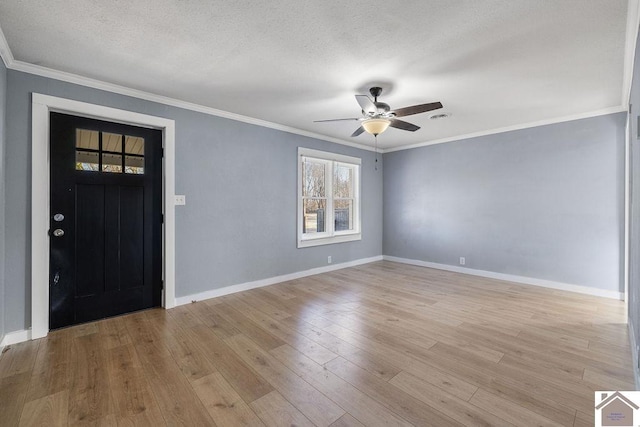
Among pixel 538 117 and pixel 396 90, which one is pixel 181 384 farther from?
pixel 538 117

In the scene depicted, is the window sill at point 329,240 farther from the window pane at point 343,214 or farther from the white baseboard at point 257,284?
the white baseboard at point 257,284

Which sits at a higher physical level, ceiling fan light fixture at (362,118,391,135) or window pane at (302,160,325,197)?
ceiling fan light fixture at (362,118,391,135)

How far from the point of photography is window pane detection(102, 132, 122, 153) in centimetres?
304

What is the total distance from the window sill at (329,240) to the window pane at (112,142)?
2.82 m

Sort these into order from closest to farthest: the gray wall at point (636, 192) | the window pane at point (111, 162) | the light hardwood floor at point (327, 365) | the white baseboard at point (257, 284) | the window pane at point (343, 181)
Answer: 1. the light hardwood floor at point (327, 365)
2. the gray wall at point (636, 192)
3. the window pane at point (111, 162)
4. the white baseboard at point (257, 284)
5. the window pane at point (343, 181)

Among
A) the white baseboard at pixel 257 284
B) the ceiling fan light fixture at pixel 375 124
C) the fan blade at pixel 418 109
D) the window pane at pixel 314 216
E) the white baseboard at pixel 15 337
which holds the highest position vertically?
the fan blade at pixel 418 109

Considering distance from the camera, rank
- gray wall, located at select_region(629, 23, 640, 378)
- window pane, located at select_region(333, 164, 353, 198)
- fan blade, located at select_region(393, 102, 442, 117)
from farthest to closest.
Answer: window pane, located at select_region(333, 164, 353, 198)
fan blade, located at select_region(393, 102, 442, 117)
gray wall, located at select_region(629, 23, 640, 378)

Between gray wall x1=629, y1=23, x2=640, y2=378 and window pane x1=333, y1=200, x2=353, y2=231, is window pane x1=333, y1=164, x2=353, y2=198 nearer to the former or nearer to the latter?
window pane x1=333, y1=200, x2=353, y2=231

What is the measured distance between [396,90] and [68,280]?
3971 mm

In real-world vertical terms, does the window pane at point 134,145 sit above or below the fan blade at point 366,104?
below

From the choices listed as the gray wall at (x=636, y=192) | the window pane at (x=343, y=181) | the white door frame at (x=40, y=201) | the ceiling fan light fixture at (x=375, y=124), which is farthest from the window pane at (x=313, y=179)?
the gray wall at (x=636, y=192)

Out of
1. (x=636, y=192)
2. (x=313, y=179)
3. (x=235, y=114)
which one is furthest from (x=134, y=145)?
(x=636, y=192)

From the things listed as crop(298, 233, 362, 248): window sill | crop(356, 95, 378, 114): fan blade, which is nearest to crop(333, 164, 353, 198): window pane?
crop(298, 233, 362, 248): window sill

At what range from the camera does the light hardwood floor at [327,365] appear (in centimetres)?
168
